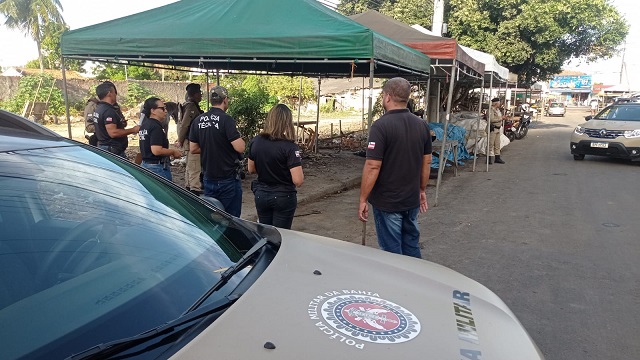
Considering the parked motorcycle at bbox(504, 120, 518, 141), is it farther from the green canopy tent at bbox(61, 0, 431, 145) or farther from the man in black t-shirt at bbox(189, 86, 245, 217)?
the man in black t-shirt at bbox(189, 86, 245, 217)

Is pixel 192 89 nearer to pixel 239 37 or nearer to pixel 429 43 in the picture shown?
pixel 239 37

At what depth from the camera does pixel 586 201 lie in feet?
26.4

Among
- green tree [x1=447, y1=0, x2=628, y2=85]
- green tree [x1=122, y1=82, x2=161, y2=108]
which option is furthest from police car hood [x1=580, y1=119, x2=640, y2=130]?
green tree [x1=122, y1=82, x2=161, y2=108]

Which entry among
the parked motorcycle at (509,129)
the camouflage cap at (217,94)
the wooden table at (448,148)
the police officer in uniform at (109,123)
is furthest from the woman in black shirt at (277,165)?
the parked motorcycle at (509,129)

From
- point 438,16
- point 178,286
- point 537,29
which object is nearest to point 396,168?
point 178,286

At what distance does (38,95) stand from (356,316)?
23435 mm

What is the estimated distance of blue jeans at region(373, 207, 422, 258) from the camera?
3855mm

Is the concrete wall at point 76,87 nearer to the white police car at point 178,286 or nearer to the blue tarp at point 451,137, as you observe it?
the blue tarp at point 451,137

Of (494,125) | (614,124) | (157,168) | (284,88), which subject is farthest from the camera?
(284,88)

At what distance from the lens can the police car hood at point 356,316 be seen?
58.3 inches

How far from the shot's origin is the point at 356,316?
1.71m

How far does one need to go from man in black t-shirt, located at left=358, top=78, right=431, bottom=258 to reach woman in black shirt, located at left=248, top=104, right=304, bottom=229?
605mm

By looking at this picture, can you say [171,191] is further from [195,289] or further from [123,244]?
[195,289]

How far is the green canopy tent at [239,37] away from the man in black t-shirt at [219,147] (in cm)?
119
